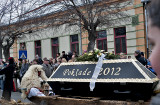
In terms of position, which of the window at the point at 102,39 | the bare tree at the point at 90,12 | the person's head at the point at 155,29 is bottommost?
the person's head at the point at 155,29

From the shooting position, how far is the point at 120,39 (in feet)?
46.5

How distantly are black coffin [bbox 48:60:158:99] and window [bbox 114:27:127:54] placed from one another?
915cm

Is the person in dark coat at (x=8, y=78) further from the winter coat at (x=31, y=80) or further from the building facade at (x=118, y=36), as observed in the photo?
the building facade at (x=118, y=36)

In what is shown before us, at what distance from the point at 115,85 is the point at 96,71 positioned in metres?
0.53

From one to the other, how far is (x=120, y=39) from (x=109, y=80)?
10103mm

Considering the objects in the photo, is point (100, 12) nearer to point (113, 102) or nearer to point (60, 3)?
point (60, 3)

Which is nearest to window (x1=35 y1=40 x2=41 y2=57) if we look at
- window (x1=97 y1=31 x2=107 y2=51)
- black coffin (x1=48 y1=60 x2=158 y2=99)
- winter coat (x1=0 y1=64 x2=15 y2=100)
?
window (x1=97 y1=31 x2=107 y2=51)

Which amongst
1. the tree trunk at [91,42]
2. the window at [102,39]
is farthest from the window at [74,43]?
the tree trunk at [91,42]

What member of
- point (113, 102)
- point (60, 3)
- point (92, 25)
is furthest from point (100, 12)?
point (113, 102)

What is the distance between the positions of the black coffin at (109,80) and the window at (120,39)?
9145 mm

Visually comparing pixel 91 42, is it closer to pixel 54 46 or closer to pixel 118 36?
pixel 118 36

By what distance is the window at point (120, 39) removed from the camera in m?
13.9

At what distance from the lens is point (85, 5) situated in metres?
10.8

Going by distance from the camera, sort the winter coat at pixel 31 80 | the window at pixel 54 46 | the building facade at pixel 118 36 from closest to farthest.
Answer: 1. the winter coat at pixel 31 80
2. the building facade at pixel 118 36
3. the window at pixel 54 46
